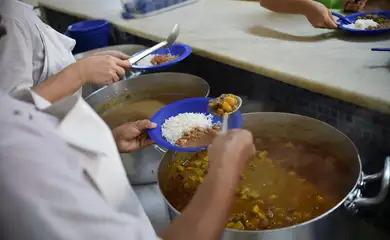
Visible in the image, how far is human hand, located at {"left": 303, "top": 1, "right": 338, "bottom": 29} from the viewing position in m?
1.25

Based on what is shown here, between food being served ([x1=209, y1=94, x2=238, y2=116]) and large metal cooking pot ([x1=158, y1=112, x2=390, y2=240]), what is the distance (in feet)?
0.20

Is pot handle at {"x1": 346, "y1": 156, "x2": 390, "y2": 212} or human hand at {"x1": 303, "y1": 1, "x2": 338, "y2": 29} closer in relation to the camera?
pot handle at {"x1": 346, "y1": 156, "x2": 390, "y2": 212}

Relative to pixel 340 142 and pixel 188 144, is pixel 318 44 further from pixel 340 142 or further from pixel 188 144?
pixel 188 144

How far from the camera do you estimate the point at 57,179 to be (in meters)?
0.42

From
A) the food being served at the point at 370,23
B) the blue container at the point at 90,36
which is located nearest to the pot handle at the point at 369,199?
the food being served at the point at 370,23

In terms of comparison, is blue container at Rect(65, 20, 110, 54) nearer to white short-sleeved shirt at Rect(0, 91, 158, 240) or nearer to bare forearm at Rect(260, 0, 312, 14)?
bare forearm at Rect(260, 0, 312, 14)

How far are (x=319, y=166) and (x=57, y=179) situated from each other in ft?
2.28

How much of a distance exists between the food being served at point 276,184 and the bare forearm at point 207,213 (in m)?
0.22

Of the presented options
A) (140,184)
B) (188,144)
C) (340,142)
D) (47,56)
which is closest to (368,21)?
(340,142)

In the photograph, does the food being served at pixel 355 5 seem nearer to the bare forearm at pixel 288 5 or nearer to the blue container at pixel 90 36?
the bare forearm at pixel 288 5

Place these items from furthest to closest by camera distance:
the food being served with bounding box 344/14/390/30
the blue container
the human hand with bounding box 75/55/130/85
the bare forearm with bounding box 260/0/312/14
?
the blue container, the bare forearm with bounding box 260/0/312/14, the food being served with bounding box 344/14/390/30, the human hand with bounding box 75/55/130/85

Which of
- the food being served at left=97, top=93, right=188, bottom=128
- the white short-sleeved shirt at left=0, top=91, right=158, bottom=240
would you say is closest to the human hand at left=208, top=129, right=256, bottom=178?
the white short-sleeved shirt at left=0, top=91, right=158, bottom=240

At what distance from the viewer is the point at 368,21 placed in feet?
3.99

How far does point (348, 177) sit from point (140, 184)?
1.84 ft
